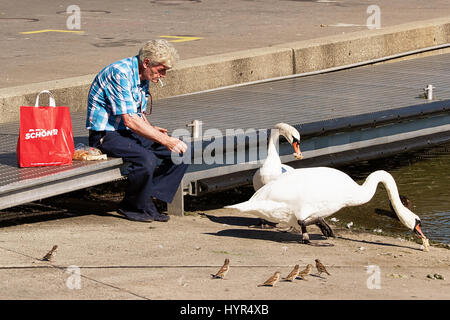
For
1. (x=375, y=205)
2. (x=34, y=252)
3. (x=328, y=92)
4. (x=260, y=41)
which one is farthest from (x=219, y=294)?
(x=260, y=41)

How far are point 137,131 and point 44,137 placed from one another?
769 millimetres

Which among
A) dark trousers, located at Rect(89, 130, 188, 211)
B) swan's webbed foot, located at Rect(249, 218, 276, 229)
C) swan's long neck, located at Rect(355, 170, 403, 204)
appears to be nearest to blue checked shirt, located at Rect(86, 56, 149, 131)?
dark trousers, located at Rect(89, 130, 188, 211)

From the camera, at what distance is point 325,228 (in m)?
8.32

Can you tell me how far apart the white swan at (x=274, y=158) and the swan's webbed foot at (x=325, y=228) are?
0.69 meters

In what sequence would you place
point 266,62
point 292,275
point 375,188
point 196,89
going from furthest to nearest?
1. point 266,62
2. point 196,89
3. point 375,188
4. point 292,275

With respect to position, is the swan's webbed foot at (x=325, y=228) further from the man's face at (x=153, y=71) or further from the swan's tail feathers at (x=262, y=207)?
the man's face at (x=153, y=71)

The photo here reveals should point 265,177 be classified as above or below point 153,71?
below

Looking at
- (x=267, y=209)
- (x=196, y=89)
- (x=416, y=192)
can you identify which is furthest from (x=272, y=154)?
(x=196, y=89)

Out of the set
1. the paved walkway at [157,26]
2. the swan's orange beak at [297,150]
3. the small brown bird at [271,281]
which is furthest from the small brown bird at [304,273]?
the paved walkway at [157,26]

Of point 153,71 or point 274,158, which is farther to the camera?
point 274,158

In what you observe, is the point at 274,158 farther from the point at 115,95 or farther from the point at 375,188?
the point at 115,95

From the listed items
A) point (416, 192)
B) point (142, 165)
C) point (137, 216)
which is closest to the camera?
point (142, 165)

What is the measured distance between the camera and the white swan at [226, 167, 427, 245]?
8.05m
